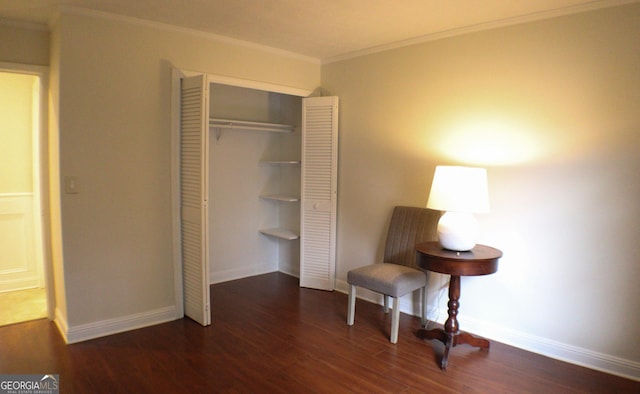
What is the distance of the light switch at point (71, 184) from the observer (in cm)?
287

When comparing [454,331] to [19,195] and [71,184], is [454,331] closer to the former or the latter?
[71,184]

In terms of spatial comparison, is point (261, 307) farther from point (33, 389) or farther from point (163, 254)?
point (33, 389)

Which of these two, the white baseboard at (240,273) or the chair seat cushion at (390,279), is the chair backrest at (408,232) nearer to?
the chair seat cushion at (390,279)

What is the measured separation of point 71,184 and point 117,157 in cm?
37

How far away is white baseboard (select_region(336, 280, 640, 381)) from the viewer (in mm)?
2586

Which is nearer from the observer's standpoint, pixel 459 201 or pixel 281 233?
pixel 459 201

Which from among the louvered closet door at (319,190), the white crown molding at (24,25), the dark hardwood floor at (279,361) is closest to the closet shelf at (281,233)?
the louvered closet door at (319,190)

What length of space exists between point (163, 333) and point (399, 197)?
2.31 metres

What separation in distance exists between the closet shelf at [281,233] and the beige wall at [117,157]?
1390mm

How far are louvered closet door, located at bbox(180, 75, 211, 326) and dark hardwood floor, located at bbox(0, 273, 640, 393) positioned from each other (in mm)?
259

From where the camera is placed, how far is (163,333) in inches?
124

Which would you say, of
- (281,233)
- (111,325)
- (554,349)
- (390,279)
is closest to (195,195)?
(111,325)

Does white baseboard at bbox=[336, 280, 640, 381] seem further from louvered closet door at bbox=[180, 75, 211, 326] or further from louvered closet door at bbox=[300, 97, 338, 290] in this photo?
louvered closet door at bbox=[180, 75, 211, 326]

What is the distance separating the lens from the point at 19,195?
408cm
